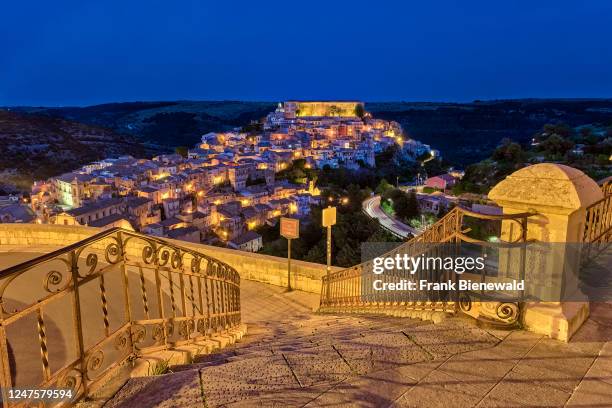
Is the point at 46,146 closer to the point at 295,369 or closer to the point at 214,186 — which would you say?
the point at 214,186

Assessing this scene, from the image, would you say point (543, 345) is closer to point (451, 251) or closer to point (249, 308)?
point (451, 251)

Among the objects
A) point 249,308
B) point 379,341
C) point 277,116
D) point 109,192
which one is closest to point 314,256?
point 249,308

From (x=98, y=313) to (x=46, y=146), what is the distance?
97529mm

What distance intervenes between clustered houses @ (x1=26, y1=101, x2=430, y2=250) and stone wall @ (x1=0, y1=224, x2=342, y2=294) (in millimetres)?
28542

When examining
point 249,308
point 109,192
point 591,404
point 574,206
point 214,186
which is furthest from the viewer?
point 214,186

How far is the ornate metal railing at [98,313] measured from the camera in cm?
263

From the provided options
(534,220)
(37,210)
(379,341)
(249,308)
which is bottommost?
(37,210)

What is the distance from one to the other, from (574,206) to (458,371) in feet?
5.04

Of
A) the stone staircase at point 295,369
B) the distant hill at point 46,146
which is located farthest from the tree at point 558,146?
the distant hill at point 46,146

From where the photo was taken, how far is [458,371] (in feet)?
9.90

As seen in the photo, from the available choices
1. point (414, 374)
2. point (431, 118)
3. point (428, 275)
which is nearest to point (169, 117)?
point (431, 118)

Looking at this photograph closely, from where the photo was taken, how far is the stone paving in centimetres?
270

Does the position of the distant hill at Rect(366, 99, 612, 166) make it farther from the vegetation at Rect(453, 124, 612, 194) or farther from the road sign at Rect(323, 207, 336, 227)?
the road sign at Rect(323, 207, 336, 227)

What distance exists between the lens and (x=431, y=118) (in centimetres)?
13350
